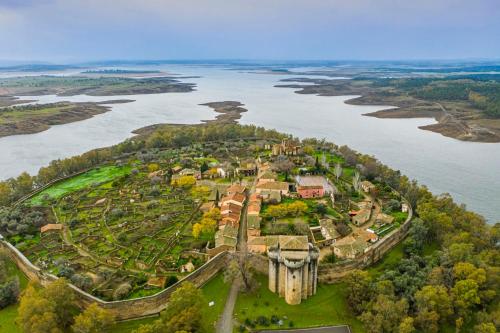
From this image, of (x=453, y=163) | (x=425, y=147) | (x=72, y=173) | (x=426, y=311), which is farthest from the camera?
(x=425, y=147)

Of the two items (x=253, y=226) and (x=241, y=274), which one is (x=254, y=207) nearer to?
(x=253, y=226)

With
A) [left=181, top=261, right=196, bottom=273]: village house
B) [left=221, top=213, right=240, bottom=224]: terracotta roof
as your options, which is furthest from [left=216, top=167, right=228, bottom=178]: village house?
[left=181, top=261, right=196, bottom=273]: village house

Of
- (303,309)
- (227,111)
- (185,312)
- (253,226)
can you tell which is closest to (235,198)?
(253,226)

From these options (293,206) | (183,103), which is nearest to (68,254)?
(293,206)

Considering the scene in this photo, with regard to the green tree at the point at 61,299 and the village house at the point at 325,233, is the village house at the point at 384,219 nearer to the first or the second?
the village house at the point at 325,233

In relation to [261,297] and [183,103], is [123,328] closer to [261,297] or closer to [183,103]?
[261,297]

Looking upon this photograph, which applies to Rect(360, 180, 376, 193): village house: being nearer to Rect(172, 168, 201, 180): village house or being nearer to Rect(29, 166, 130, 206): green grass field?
Rect(172, 168, 201, 180): village house
